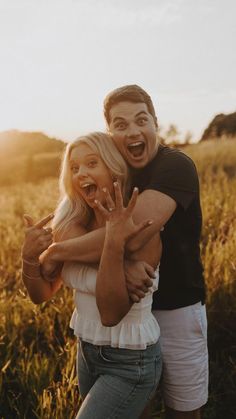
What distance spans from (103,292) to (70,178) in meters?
0.60

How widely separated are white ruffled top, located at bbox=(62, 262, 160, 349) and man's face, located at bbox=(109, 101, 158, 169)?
22.4 inches

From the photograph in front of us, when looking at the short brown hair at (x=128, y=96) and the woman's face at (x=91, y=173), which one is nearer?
the woman's face at (x=91, y=173)

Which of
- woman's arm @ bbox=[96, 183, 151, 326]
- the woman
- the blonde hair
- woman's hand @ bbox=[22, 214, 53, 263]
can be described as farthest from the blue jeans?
the blonde hair

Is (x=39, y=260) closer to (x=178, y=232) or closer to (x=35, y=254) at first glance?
(x=35, y=254)

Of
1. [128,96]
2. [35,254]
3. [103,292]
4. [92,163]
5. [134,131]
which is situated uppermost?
[128,96]

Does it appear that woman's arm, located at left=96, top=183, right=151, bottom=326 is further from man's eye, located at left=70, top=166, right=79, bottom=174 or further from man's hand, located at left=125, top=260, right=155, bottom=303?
man's eye, located at left=70, top=166, right=79, bottom=174

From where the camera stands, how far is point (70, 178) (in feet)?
7.43

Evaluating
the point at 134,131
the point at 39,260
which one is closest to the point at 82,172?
the point at 134,131

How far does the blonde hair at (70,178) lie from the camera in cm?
217

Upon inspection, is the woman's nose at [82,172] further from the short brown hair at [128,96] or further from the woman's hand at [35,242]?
the short brown hair at [128,96]

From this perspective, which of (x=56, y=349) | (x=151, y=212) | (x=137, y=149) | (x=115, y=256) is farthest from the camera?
(x=56, y=349)

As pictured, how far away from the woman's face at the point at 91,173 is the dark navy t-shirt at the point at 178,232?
0.63 feet

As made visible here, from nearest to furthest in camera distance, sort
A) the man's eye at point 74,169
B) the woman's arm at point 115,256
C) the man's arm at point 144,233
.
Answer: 1. the woman's arm at point 115,256
2. the man's arm at point 144,233
3. the man's eye at point 74,169

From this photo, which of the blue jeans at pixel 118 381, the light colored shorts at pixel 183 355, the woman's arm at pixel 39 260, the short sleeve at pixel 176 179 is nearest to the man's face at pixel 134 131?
the short sleeve at pixel 176 179
